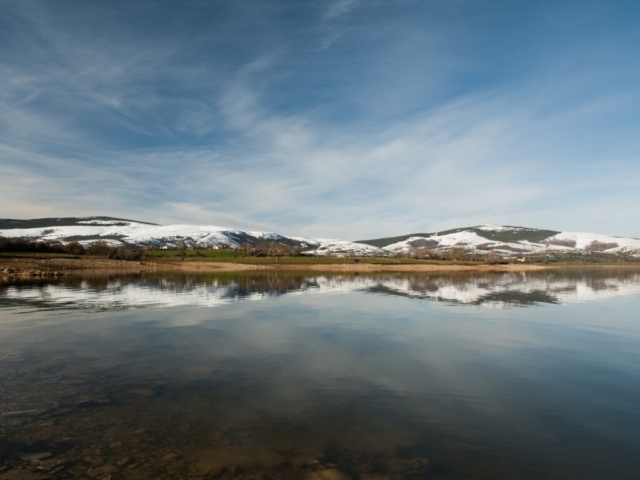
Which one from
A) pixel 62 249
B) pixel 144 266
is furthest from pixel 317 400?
pixel 62 249

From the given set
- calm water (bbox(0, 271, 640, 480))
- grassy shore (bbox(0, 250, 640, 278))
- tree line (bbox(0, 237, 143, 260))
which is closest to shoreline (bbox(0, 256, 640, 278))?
grassy shore (bbox(0, 250, 640, 278))

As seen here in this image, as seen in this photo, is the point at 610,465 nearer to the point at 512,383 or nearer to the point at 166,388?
the point at 512,383

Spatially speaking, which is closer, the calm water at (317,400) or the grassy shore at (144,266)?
the calm water at (317,400)

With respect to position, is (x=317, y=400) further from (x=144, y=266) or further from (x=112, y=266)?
(x=112, y=266)

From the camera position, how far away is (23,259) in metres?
88.5

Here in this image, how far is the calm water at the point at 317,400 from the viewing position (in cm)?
797

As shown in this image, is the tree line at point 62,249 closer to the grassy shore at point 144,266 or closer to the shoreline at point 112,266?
the grassy shore at point 144,266

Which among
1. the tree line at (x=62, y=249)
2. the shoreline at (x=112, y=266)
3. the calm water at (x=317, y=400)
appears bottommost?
the calm water at (x=317, y=400)

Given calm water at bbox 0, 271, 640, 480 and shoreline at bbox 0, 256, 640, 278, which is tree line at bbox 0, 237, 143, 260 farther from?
calm water at bbox 0, 271, 640, 480

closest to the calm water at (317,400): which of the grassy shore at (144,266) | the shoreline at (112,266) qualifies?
the shoreline at (112,266)

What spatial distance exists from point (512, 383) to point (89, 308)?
89.6ft

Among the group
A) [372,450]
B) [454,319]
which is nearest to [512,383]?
[372,450]

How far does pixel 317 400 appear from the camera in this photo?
11414mm

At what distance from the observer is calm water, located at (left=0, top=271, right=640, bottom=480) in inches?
314
